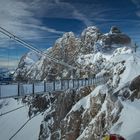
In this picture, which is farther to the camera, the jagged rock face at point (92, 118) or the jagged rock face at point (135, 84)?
the jagged rock face at point (135, 84)

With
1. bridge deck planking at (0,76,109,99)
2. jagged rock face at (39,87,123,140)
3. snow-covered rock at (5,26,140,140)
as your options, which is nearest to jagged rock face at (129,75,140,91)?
snow-covered rock at (5,26,140,140)

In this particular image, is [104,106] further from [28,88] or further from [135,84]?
[28,88]

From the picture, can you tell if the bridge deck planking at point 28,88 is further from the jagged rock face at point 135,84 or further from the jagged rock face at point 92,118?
the jagged rock face at point 135,84

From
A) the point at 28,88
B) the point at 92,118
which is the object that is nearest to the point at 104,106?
the point at 92,118

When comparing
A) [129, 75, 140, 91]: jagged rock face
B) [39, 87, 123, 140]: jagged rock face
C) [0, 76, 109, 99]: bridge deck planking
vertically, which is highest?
[0, 76, 109, 99]: bridge deck planking

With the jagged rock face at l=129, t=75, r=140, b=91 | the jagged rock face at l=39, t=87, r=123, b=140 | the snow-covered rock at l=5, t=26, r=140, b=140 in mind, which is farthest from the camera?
the jagged rock face at l=129, t=75, r=140, b=91

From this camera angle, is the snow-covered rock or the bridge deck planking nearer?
the bridge deck planking

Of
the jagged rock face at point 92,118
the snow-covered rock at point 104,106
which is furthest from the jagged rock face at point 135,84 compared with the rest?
the jagged rock face at point 92,118

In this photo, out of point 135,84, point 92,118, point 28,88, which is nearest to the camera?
point 28,88

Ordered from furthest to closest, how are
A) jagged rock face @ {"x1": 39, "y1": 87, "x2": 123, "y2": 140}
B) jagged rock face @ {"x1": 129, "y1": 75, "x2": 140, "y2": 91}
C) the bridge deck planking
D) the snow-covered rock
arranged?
jagged rock face @ {"x1": 129, "y1": 75, "x2": 140, "y2": 91} < jagged rock face @ {"x1": 39, "y1": 87, "x2": 123, "y2": 140} < the snow-covered rock < the bridge deck planking

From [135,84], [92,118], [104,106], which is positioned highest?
[135,84]

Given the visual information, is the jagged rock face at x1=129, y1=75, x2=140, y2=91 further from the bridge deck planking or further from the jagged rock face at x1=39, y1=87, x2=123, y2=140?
the bridge deck planking

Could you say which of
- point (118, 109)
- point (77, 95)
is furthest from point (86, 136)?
point (77, 95)

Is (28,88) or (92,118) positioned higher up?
(28,88)
